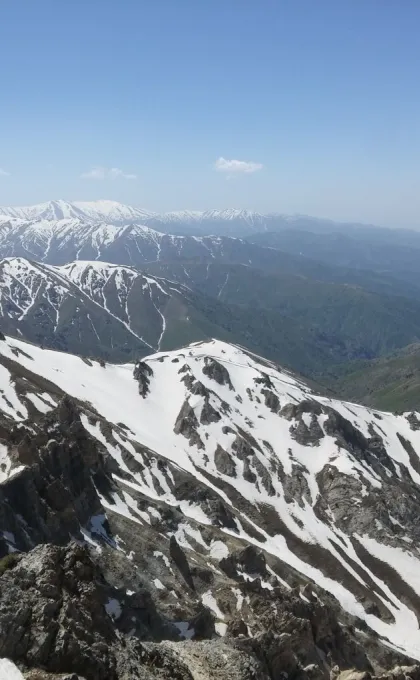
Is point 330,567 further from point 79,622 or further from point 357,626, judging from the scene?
point 79,622

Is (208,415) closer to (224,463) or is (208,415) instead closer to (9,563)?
(224,463)

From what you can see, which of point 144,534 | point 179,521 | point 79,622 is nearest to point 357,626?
point 179,521

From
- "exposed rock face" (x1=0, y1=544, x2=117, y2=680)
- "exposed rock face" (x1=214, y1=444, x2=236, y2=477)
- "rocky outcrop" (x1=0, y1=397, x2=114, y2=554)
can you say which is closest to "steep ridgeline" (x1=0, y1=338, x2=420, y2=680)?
"exposed rock face" (x1=0, y1=544, x2=117, y2=680)

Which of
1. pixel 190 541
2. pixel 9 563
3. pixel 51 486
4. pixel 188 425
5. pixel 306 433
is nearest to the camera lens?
pixel 9 563

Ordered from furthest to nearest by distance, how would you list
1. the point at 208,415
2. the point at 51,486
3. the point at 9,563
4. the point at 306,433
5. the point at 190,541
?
the point at 306,433 → the point at 208,415 → the point at 190,541 → the point at 51,486 → the point at 9,563

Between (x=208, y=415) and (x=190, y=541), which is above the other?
(x=190, y=541)

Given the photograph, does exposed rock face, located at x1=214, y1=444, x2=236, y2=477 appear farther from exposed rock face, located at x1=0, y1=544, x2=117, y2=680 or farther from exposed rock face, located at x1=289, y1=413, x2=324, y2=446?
exposed rock face, located at x1=0, y1=544, x2=117, y2=680

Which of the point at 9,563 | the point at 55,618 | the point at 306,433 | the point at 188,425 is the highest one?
the point at 9,563

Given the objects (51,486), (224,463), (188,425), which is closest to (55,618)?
(51,486)

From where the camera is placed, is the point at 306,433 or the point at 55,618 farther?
the point at 306,433
